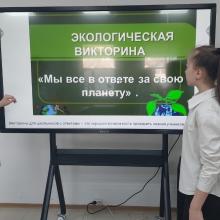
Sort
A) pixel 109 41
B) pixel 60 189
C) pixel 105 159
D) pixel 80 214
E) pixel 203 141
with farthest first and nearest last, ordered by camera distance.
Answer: pixel 80 214, pixel 60 189, pixel 105 159, pixel 109 41, pixel 203 141

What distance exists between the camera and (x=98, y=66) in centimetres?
221

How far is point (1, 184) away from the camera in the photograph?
3.02 m

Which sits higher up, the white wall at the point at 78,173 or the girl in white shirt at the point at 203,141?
the girl in white shirt at the point at 203,141

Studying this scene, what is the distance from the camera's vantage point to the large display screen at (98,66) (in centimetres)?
212

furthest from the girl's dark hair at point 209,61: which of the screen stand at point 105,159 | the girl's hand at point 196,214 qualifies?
the screen stand at point 105,159

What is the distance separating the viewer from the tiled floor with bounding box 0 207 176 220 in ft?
9.26

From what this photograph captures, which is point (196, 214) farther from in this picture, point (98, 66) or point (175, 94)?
point (98, 66)

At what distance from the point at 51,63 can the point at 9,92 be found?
35cm

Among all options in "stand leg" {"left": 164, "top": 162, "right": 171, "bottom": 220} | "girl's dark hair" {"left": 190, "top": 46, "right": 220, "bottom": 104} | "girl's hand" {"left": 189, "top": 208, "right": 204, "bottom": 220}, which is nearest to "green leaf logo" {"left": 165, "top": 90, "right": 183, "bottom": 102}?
"stand leg" {"left": 164, "top": 162, "right": 171, "bottom": 220}

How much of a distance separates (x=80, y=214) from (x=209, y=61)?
193cm

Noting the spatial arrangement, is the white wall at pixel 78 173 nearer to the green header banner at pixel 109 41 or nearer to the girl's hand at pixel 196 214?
the green header banner at pixel 109 41

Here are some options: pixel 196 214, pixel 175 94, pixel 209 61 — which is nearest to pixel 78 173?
pixel 175 94

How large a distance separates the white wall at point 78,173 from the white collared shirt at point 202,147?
1173 mm

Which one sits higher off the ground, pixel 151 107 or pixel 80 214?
pixel 151 107
